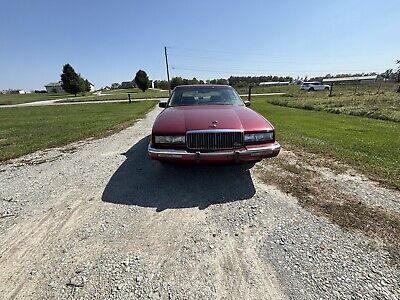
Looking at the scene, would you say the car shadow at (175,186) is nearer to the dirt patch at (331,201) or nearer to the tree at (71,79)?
the dirt patch at (331,201)

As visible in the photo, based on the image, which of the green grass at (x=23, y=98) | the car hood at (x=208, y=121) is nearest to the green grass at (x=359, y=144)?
the car hood at (x=208, y=121)

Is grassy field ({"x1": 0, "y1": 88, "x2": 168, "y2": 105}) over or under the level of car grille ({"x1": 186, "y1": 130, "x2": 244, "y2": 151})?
under

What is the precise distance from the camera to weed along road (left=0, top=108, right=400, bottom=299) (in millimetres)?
2043

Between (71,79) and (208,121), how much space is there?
57973 millimetres

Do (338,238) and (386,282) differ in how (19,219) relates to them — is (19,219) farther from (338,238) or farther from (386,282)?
(386,282)

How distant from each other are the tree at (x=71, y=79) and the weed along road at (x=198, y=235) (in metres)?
55.4

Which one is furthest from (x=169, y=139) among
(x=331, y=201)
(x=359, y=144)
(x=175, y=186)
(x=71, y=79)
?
(x=71, y=79)

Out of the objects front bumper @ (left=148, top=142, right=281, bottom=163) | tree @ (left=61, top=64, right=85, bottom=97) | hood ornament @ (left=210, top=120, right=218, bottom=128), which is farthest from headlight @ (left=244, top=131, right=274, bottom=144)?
tree @ (left=61, top=64, right=85, bottom=97)

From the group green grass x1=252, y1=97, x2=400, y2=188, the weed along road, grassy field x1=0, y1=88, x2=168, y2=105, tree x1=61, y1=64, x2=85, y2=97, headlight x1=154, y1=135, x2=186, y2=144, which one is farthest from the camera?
tree x1=61, y1=64, x2=85, y2=97

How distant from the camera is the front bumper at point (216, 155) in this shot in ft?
11.4

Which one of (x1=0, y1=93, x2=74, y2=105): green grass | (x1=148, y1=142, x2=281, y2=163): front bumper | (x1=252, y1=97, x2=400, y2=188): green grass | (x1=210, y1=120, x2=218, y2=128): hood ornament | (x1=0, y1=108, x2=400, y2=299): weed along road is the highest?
A: (x1=210, y1=120, x2=218, y2=128): hood ornament

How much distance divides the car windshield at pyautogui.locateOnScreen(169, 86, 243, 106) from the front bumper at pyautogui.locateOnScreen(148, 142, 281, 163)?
5.96 feet

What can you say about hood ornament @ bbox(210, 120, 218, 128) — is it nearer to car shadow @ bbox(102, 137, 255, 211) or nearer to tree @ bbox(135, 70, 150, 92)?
car shadow @ bbox(102, 137, 255, 211)

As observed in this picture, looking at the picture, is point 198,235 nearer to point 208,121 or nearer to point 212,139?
point 212,139
